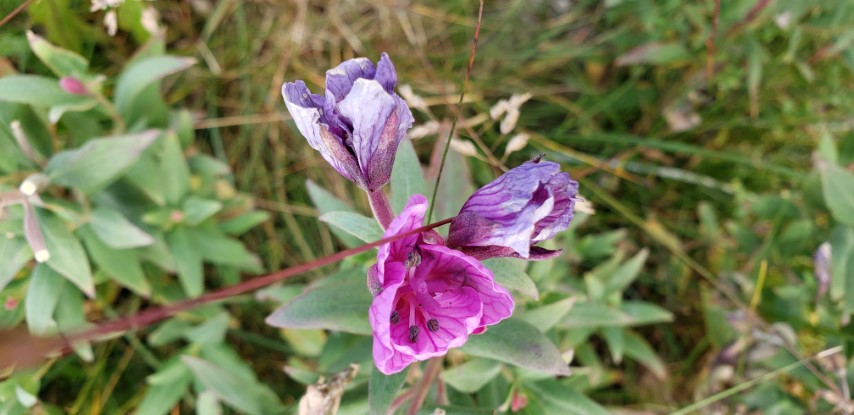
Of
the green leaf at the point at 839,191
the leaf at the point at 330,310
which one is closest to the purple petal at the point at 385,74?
the leaf at the point at 330,310

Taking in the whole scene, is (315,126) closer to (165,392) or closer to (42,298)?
(42,298)

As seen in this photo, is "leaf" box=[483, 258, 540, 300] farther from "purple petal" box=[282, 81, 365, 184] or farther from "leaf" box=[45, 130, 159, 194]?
"leaf" box=[45, 130, 159, 194]

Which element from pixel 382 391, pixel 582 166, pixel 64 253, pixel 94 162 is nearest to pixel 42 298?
pixel 64 253

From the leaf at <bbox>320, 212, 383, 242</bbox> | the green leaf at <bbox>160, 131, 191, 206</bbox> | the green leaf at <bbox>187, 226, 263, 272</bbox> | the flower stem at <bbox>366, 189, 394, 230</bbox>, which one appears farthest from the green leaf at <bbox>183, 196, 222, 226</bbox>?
the flower stem at <bbox>366, 189, 394, 230</bbox>

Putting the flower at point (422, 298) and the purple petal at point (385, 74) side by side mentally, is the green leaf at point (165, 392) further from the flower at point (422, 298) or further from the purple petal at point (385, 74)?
the purple petal at point (385, 74)

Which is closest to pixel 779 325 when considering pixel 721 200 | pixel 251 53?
pixel 721 200

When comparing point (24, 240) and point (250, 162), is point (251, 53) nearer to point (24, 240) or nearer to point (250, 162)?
point (250, 162)
